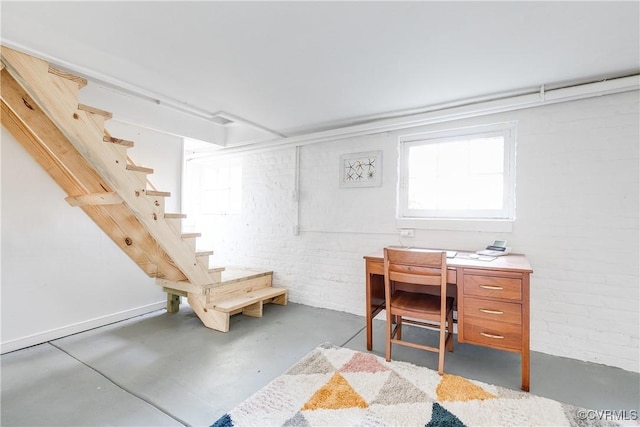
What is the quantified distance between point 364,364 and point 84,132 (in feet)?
8.60

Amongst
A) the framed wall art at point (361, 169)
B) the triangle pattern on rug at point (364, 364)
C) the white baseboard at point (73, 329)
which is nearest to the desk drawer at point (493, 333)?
the triangle pattern on rug at point (364, 364)

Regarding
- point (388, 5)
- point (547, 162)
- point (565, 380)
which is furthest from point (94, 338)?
point (547, 162)

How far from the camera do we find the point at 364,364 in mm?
2305

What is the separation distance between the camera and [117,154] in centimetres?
226

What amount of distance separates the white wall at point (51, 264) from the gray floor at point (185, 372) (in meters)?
0.20

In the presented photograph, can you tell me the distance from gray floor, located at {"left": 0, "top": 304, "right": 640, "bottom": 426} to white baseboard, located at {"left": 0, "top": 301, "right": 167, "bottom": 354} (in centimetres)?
8

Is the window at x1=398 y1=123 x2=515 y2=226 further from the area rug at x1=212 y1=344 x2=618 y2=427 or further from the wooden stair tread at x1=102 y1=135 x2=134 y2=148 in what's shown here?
the wooden stair tread at x1=102 y1=135 x2=134 y2=148

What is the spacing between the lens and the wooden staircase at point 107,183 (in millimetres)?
2000

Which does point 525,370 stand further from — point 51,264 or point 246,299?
point 51,264

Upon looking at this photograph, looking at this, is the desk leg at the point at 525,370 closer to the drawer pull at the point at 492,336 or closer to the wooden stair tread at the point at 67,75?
the drawer pull at the point at 492,336

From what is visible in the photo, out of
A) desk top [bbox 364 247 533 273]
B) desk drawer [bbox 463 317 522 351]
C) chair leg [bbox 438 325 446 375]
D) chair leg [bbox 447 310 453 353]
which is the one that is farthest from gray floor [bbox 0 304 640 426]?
desk top [bbox 364 247 533 273]

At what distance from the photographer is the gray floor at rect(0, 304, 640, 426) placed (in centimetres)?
178

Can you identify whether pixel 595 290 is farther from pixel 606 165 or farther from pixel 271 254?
pixel 271 254

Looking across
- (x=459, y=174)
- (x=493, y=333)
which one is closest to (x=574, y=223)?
(x=459, y=174)
